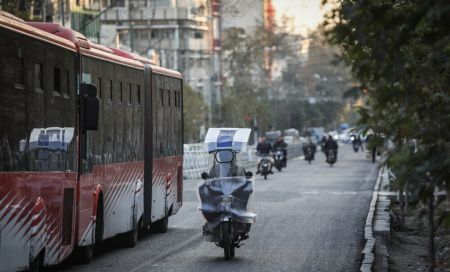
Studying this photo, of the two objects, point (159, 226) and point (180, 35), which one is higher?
point (180, 35)

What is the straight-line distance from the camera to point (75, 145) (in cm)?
1759

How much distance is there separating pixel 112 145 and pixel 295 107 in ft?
435

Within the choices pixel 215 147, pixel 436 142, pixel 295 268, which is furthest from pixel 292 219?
pixel 436 142

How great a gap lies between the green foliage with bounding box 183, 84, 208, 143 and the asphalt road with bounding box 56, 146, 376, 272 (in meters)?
47.1

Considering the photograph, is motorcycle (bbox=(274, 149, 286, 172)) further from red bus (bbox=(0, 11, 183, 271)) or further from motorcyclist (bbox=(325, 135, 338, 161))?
red bus (bbox=(0, 11, 183, 271))

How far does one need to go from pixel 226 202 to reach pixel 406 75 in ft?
29.5

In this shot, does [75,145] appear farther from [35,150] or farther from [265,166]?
[265,166]

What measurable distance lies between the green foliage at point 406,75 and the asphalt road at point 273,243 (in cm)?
701

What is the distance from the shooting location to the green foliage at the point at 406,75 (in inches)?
404

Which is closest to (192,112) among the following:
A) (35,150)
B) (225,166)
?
(225,166)

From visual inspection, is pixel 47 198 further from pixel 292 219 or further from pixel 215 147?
pixel 292 219

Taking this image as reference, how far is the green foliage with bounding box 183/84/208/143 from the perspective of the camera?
8756cm

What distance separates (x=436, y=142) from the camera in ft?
35.4

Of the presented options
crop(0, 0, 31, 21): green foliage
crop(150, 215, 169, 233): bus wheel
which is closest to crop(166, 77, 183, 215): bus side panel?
crop(150, 215, 169, 233): bus wheel
